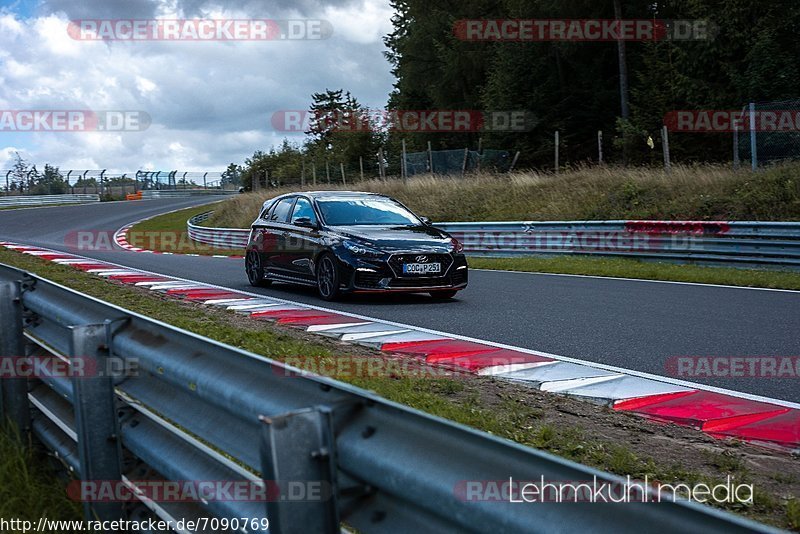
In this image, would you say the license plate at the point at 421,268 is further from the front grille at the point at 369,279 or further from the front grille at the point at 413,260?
the front grille at the point at 369,279

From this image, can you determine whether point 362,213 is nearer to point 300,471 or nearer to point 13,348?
point 13,348

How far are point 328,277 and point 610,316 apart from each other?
13.1ft

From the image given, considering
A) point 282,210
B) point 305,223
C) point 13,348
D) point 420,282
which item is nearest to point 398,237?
point 420,282

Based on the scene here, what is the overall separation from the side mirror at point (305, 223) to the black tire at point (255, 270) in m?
1.44

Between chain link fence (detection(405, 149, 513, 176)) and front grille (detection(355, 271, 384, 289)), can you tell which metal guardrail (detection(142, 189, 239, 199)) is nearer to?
chain link fence (detection(405, 149, 513, 176))

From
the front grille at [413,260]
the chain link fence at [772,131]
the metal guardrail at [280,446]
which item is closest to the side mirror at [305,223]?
the front grille at [413,260]

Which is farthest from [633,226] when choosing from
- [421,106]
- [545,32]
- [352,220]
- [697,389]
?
[421,106]

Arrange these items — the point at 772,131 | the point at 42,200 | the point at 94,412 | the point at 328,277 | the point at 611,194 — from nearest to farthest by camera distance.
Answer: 1. the point at 94,412
2. the point at 328,277
3. the point at 772,131
4. the point at 611,194
5. the point at 42,200

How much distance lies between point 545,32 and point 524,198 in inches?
734

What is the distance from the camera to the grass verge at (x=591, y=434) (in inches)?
169

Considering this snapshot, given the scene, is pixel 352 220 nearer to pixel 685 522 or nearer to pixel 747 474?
pixel 747 474

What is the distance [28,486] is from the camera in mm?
4145

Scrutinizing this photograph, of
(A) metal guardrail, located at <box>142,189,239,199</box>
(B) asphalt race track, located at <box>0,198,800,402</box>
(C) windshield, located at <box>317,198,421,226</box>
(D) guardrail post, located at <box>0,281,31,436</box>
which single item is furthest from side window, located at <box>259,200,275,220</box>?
(A) metal guardrail, located at <box>142,189,239,199</box>

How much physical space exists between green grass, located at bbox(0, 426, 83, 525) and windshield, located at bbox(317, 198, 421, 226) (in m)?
7.81
